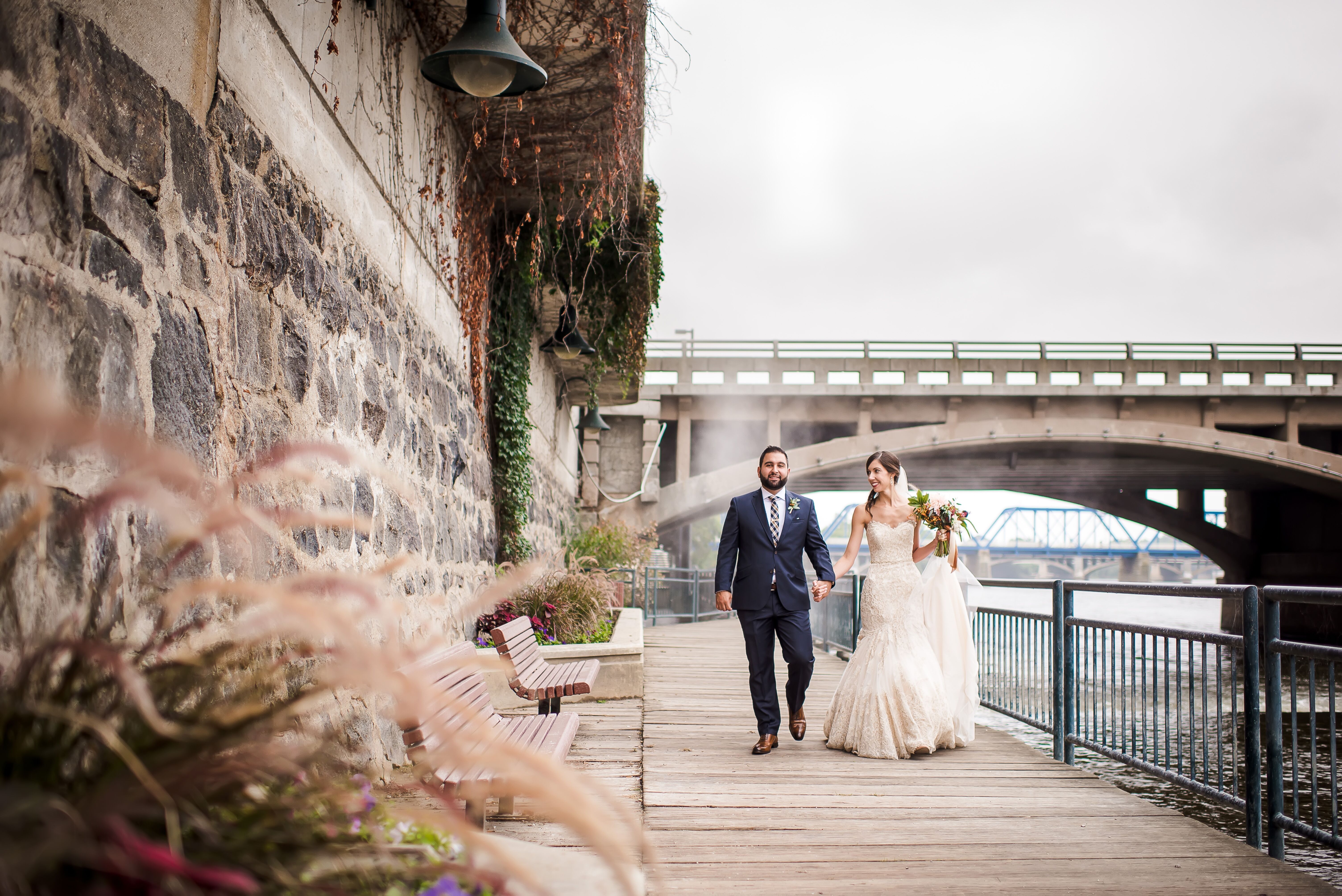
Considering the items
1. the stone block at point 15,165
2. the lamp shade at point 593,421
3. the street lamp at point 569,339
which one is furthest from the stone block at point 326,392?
the lamp shade at point 593,421

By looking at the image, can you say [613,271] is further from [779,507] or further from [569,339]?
[779,507]

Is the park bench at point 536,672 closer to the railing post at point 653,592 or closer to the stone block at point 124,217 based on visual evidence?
the stone block at point 124,217

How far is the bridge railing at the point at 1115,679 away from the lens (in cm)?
378

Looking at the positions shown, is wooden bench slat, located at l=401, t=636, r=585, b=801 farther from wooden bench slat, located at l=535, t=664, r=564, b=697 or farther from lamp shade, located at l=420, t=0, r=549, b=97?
lamp shade, located at l=420, t=0, r=549, b=97

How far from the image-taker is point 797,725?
580cm

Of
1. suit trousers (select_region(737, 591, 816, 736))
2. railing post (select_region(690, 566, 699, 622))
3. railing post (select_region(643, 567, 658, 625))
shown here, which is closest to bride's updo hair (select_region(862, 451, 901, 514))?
suit trousers (select_region(737, 591, 816, 736))

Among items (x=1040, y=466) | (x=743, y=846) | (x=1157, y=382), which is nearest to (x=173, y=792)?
(x=743, y=846)

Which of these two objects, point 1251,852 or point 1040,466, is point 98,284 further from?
point 1040,466

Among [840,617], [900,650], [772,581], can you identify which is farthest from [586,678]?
[840,617]

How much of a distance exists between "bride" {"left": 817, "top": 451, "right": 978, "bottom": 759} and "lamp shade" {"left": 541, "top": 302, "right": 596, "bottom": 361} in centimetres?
470

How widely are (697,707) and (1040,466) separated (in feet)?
77.4

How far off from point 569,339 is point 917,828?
7070mm

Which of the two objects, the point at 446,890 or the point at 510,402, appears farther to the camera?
the point at 510,402

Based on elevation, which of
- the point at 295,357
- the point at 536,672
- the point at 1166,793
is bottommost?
the point at 1166,793
